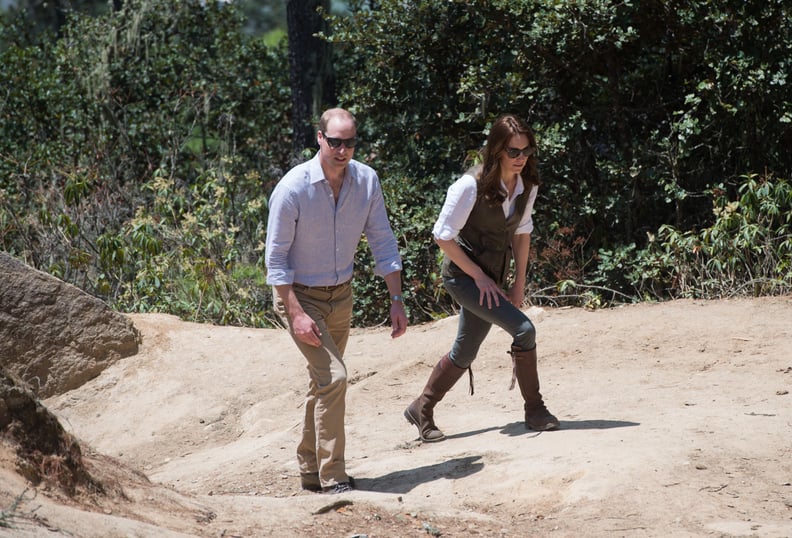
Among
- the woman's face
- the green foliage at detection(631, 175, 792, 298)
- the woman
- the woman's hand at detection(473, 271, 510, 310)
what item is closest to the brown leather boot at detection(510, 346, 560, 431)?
the woman

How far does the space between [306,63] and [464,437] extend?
7661mm

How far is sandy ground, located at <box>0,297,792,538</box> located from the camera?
457 centimetres

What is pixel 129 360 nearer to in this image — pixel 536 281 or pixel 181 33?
pixel 536 281

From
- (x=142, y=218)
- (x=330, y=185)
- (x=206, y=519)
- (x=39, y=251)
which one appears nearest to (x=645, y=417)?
(x=330, y=185)

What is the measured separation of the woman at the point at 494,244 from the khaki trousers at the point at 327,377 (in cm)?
64

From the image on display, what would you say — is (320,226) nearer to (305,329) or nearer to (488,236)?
(305,329)

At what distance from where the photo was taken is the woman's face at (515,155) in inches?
210

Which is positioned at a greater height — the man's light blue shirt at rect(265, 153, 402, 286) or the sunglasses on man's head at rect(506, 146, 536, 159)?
the sunglasses on man's head at rect(506, 146, 536, 159)

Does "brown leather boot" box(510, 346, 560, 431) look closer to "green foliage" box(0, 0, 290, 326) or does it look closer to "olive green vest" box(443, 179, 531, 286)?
"olive green vest" box(443, 179, 531, 286)

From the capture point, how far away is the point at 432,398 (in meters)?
5.94

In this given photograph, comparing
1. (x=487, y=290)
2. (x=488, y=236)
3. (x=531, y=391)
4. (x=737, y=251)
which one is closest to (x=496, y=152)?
(x=488, y=236)

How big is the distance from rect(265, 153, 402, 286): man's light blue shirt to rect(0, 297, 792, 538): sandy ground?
3.62 ft

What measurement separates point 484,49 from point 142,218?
3.97 metres

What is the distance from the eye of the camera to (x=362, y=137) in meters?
12.0
